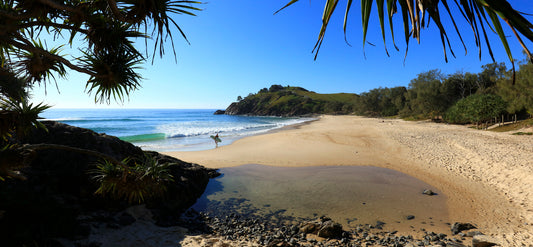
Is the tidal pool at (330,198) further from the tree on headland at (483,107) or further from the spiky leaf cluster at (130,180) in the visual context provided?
the tree on headland at (483,107)

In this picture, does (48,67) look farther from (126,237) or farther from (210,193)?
(210,193)

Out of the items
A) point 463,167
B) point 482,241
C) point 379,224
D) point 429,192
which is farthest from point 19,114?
point 463,167

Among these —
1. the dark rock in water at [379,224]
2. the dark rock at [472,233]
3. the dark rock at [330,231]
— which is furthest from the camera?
the dark rock in water at [379,224]

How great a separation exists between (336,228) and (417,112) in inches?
2436

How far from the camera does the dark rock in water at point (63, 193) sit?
4574mm

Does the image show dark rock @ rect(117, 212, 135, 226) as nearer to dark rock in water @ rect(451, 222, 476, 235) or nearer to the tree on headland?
dark rock in water @ rect(451, 222, 476, 235)

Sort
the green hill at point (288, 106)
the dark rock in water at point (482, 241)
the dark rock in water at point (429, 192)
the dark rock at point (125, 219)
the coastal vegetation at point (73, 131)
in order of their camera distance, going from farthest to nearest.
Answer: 1. the green hill at point (288, 106)
2. the dark rock in water at point (429, 192)
3. the dark rock at point (125, 219)
4. the dark rock in water at point (482, 241)
5. the coastal vegetation at point (73, 131)

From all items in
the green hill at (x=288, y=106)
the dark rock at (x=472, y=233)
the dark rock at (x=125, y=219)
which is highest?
the green hill at (x=288, y=106)

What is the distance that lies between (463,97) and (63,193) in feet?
187

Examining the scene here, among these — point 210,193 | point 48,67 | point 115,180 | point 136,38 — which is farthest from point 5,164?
point 210,193

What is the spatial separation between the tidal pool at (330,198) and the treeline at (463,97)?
10.9 meters

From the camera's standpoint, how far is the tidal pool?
707 centimetres

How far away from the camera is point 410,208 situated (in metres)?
7.61

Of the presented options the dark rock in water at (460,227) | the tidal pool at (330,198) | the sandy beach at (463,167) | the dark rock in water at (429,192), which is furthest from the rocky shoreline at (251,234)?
the dark rock in water at (429,192)
